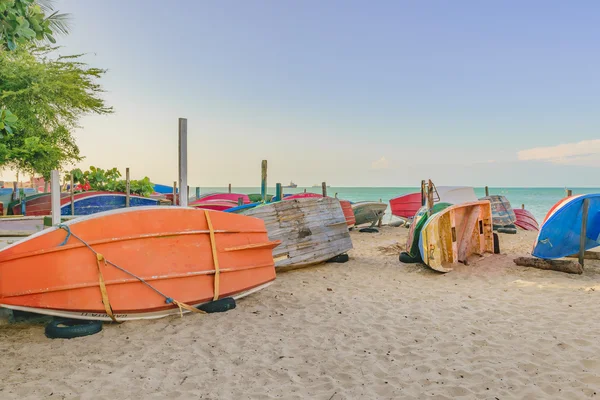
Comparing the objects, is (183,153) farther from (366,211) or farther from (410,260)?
(366,211)

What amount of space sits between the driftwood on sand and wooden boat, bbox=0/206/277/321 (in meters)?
6.35

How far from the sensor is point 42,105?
1594 cm

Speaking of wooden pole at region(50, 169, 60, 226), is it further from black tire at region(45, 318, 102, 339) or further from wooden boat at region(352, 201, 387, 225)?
wooden boat at region(352, 201, 387, 225)

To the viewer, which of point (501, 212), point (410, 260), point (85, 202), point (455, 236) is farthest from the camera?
point (501, 212)

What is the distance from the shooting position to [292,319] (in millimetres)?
4980

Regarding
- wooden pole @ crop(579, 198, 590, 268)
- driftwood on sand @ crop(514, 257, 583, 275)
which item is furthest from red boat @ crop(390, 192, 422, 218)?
wooden pole @ crop(579, 198, 590, 268)

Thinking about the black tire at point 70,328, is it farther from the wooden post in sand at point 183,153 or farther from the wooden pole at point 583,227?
the wooden pole at point 583,227

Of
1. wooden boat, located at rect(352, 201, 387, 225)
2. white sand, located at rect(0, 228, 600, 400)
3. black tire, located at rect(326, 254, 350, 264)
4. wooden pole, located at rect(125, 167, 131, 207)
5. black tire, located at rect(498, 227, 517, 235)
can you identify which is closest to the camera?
white sand, located at rect(0, 228, 600, 400)

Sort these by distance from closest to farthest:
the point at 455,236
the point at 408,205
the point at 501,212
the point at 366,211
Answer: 1. the point at 455,236
2. the point at 501,212
3. the point at 366,211
4. the point at 408,205

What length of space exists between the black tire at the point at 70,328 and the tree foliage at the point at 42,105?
12209mm

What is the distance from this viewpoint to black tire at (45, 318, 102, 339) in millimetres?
4199

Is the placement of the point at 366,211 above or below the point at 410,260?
above

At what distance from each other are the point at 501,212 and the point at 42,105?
2026cm

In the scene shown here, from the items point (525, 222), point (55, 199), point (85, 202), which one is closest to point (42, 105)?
point (85, 202)
